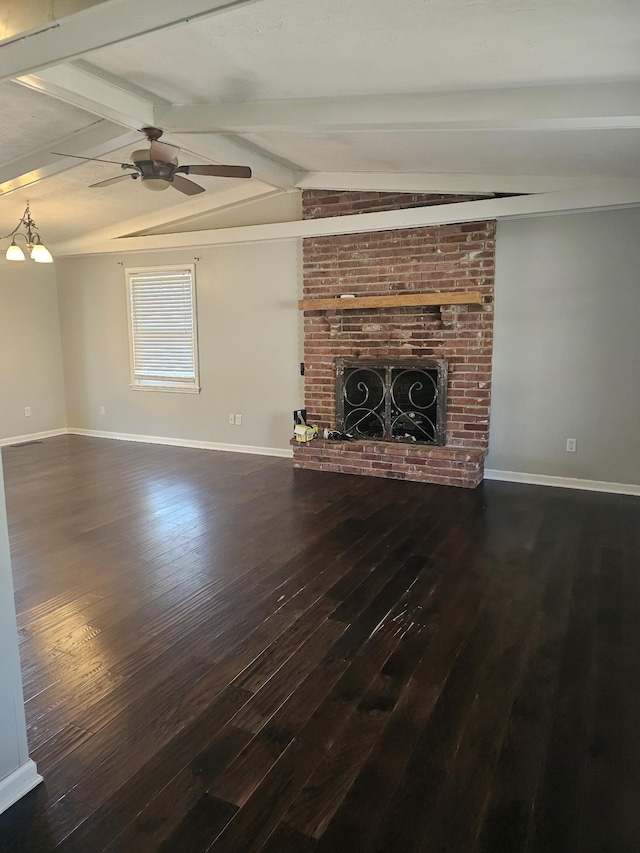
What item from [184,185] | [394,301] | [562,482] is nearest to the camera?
[184,185]

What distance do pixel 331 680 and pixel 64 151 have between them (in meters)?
4.28

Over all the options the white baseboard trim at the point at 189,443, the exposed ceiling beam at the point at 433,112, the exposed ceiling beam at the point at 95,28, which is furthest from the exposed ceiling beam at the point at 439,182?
the exposed ceiling beam at the point at 95,28

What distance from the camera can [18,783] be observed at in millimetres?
1695

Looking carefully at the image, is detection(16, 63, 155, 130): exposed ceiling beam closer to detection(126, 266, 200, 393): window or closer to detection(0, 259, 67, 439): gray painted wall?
detection(126, 266, 200, 393): window

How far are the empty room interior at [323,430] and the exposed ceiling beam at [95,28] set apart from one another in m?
0.02

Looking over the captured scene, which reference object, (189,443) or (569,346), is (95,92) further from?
(189,443)

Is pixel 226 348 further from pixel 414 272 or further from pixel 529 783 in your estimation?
pixel 529 783

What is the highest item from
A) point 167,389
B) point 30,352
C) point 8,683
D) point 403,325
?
point 403,325

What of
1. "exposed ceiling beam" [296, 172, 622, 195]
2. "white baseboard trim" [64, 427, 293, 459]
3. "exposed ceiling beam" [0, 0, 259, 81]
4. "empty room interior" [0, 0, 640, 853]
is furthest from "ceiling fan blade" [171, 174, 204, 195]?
"white baseboard trim" [64, 427, 293, 459]

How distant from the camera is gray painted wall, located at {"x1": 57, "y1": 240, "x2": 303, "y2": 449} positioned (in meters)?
6.26

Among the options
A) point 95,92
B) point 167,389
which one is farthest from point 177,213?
point 95,92

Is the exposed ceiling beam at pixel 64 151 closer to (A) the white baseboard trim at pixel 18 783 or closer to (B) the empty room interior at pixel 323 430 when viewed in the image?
(B) the empty room interior at pixel 323 430

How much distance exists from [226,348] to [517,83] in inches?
171

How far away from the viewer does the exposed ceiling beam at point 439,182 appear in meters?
4.59
